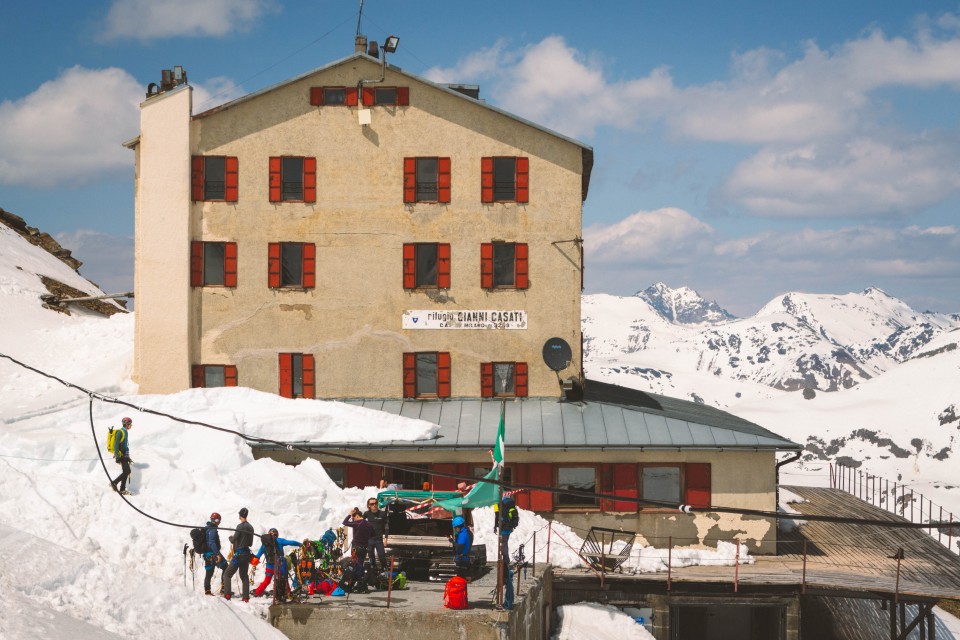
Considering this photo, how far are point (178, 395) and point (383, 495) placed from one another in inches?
495

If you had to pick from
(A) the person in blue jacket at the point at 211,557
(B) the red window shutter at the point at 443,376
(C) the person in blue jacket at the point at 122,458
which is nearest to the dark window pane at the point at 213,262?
(B) the red window shutter at the point at 443,376

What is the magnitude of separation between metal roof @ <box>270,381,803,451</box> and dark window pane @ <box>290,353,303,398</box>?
187cm

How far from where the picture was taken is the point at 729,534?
34531 millimetres

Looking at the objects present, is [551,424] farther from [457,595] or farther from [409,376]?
[457,595]

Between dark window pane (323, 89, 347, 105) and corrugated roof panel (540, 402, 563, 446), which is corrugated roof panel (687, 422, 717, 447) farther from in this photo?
dark window pane (323, 89, 347, 105)

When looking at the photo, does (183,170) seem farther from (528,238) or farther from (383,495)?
(383,495)

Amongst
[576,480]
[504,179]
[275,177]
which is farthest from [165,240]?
[576,480]

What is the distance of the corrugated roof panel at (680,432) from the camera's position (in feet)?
114

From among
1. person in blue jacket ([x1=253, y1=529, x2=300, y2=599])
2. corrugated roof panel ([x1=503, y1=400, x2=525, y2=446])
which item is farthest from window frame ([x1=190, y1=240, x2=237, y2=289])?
person in blue jacket ([x1=253, y1=529, x2=300, y2=599])

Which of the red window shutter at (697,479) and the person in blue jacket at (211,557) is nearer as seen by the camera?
the person in blue jacket at (211,557)

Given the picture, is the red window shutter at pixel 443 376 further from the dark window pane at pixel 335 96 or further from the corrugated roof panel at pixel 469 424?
the dark window pane at pixel 335 96

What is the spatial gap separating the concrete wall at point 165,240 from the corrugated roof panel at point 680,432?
1821 cm

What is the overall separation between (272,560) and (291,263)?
61.4 feet

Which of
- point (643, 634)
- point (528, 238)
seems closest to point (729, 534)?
point (643, 634)
